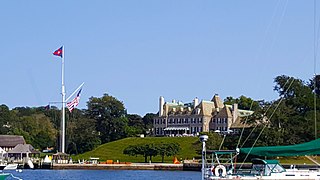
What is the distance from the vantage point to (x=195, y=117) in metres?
173

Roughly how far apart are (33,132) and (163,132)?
3381 cm

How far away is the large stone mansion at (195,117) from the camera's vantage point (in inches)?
6644

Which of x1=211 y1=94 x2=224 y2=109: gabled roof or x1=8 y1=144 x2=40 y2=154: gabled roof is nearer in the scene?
x1=8 y1=144 x2=40 y2=154: gabled roof

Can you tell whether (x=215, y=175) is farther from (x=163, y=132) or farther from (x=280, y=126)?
(x=163, y=132)

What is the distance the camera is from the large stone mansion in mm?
168750

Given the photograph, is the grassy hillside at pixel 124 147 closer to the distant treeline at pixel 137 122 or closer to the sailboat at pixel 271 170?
the distant treeline at pixel 137 122

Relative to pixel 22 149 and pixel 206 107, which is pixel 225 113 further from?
pixel 22 149

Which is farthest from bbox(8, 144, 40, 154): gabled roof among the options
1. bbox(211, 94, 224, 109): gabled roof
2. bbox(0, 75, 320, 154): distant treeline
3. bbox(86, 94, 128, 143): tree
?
bbox(211, 94, 224, 109): gabled roof

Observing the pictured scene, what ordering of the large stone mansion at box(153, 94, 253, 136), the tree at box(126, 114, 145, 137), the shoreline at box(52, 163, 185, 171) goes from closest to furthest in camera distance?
the shoreline at box(52, 163, 185, 171), the large stone mansion at box(153, 94, 253, 136), the tree at box(126, 114, 145, 137)

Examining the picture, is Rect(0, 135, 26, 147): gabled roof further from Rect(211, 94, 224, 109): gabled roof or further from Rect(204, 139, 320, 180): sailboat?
Rect(204, 139, 320, 180): sailboat

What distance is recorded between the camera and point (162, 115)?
180125 mm

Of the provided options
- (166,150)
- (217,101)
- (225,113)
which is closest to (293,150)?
(166,150)

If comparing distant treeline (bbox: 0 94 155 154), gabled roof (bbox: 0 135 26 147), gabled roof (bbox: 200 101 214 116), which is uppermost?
gabled roof (bbox: 200 101 214 116)

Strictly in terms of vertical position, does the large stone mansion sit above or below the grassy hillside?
above
